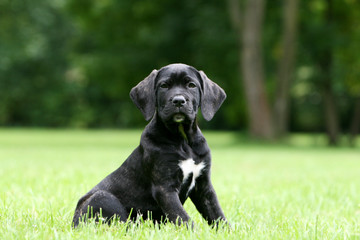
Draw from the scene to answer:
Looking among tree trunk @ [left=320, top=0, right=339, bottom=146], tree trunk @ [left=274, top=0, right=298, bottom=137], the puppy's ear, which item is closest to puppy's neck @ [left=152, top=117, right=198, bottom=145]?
the puppy's ear

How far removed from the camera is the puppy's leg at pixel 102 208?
161 inches

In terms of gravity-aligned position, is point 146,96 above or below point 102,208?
above

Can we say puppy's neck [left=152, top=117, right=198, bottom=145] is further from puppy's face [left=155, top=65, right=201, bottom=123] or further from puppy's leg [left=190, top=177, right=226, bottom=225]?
puppy's leg [left=190, top=177, right=226, bottom=225]

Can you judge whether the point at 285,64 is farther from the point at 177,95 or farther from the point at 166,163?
the point at 166,163

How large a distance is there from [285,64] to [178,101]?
61.6ft

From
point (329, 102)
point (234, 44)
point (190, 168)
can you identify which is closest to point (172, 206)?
point (190, 168)

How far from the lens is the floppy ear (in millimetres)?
4320

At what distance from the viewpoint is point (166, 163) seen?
3969 mm

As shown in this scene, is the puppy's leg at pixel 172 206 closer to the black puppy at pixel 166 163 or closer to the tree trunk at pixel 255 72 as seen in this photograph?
the black puppy at pixel 166 163

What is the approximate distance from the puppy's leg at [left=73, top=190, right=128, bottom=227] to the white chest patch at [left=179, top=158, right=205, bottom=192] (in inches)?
23.3

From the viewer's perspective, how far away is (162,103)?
163 inches

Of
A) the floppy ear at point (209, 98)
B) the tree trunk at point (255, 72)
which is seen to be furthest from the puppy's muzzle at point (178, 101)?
the tree trunk at point (255, 72)

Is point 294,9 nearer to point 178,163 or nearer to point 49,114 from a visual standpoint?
point 178,163

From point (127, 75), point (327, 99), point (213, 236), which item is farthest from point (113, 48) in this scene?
point (213, 236)
